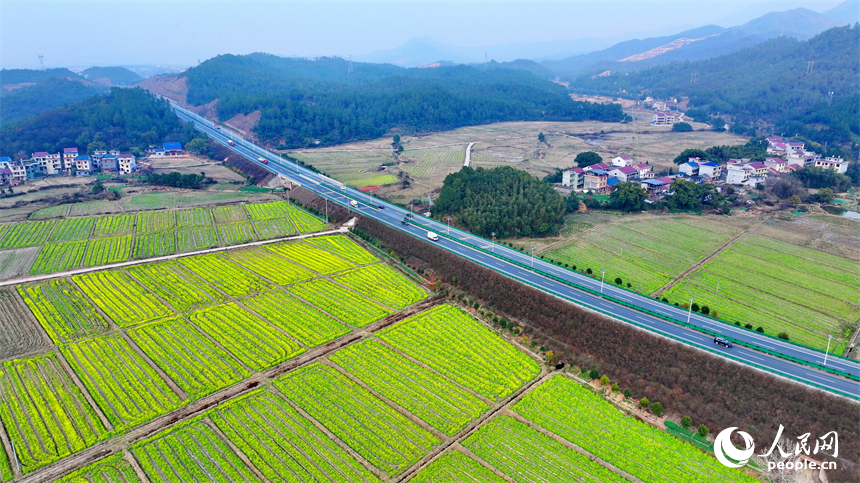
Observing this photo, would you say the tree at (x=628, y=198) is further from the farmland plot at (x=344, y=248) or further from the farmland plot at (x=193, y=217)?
the farmland plot at (x=193, y=217)

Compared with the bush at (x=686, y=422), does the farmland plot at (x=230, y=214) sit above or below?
above

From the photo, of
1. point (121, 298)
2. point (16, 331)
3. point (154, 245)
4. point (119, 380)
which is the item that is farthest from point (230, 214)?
point (119, 380)

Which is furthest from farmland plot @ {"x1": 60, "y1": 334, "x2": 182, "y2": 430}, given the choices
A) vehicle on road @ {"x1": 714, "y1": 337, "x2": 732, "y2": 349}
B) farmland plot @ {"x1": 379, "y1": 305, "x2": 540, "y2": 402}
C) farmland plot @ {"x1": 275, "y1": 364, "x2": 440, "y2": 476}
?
vehicle on road @ {"x1": 714, "y1": 337, "x2": 732, "y2": 349}

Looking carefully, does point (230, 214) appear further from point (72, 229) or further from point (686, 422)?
point (686, 422)

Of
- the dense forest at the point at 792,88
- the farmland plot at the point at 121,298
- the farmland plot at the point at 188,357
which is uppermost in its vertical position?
the dense forest at the point at 792,88

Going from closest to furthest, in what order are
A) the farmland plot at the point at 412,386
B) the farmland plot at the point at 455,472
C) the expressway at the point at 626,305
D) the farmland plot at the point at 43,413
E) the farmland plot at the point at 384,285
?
the farmland plot at the point at 455,472 < the farmland plot at the point at 43,413 < the farmland plot at the point at 412,386 < the expressway at the point at 626,305 < the farmland plot at the point at 384,285

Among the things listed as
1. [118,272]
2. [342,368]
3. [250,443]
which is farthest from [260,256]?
[250,443]

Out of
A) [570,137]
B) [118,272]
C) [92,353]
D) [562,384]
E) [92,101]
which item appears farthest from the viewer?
[570,137]

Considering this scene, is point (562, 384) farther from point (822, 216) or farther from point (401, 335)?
point (822, 216)

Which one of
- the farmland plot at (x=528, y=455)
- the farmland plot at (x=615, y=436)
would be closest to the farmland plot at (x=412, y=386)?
the farmland plot at (x=528, y=455)
